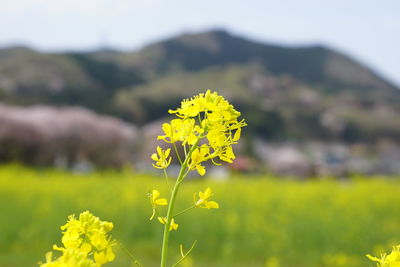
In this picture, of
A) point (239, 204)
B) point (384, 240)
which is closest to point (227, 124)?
point (384, 240)

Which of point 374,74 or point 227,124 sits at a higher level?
point 374,74

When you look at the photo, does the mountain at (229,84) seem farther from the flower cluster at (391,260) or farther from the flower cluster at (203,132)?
the flower cluster at (391,260)

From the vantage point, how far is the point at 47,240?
641 cm

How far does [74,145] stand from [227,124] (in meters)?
24.9

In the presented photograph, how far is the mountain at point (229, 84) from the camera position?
5341 cm

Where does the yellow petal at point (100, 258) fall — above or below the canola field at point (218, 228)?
above

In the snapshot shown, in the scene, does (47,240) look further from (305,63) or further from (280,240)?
(305,63)

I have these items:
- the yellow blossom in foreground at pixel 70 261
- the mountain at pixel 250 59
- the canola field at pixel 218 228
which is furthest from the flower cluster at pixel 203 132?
the mountain at pixel 250 59

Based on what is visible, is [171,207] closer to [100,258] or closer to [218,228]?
[100,258]

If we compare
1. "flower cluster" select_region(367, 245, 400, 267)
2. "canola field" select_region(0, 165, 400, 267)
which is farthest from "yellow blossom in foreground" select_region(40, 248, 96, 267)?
"canola field" select_region(0, 165, 400, 267)

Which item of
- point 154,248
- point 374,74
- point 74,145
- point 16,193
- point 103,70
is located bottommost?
point 154,248

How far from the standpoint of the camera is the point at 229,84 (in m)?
76.2

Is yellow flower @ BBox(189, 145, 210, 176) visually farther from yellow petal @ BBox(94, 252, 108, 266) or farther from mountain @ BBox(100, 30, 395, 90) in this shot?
mountain @ BBox(100, 30, 395, 90)

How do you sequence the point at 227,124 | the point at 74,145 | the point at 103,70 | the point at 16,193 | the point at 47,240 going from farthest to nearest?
the point at 103,70
the point at 74,145
the point at 16,193
the point at 47,240
the point at 227,124
